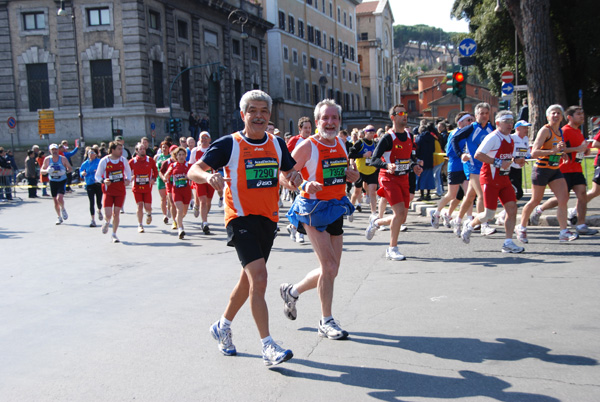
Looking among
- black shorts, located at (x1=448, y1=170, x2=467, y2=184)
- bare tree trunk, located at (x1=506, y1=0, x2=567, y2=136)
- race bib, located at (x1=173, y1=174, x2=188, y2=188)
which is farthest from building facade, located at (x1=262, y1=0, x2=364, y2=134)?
black shorts, located at (x1=448, y1=170, x2=467, y2=184)

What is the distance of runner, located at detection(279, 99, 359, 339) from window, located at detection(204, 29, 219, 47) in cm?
4123

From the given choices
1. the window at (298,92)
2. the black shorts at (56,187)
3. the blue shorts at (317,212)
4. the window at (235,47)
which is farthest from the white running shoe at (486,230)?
the window at (298,92)

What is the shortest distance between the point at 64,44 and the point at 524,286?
36204 mm

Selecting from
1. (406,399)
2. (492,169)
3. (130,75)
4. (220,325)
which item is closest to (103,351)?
(220,325)

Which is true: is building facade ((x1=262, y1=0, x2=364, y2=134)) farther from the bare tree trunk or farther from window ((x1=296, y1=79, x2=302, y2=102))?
the bare tree trunk

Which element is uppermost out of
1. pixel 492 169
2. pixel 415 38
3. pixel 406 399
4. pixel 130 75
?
pixel 415 38

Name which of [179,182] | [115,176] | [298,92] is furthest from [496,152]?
[298,92]

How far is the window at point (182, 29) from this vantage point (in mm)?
42375

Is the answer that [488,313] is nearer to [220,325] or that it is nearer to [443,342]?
[443,342]

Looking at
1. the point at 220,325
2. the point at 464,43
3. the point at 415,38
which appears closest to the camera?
the point at 220,325

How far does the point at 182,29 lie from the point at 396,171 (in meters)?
36.6

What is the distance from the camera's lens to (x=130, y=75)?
3759 centimetres

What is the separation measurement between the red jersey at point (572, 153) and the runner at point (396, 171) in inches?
97.5

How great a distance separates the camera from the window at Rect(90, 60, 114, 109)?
38.1 metres
